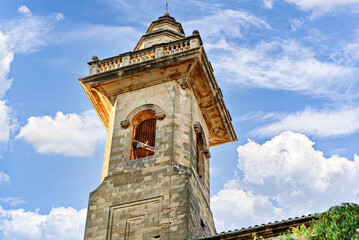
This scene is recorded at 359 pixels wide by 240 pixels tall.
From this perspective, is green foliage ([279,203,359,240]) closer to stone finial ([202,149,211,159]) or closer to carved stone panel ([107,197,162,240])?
carved stone panel ([107,197,162,240])

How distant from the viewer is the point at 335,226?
14.7 metres

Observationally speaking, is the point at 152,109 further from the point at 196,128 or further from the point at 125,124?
the point at 196,128

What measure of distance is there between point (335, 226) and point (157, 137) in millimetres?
A: 9036

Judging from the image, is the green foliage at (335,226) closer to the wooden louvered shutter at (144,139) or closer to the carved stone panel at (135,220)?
the carved stone panel at (135,220)

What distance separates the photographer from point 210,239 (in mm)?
16828

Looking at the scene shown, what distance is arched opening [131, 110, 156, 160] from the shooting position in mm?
22594

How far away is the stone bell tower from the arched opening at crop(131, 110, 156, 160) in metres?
0.04

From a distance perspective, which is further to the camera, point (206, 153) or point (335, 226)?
point (206, 153)

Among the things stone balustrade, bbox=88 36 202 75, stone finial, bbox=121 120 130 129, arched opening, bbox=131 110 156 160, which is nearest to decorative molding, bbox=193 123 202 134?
arched opening, bbox=131 110 156 160

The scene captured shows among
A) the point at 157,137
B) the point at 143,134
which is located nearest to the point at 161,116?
the point at 157,137

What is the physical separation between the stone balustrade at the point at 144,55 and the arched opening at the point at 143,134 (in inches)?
94.6

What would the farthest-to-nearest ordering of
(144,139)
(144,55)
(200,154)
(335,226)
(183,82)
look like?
(144,55)
(200,154)
(183,82)
(144,139)
(335,226)

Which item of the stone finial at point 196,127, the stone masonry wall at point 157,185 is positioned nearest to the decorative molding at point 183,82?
the stone masonry wall at point 157,185

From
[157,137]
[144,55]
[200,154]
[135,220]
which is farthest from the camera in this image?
[144,55]
